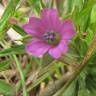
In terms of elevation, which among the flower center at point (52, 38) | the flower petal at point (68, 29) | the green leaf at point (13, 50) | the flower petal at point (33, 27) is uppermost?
the flower petal at point (33, 27)

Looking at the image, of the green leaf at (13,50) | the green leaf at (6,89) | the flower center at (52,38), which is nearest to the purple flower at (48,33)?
the flower center at (52,38)

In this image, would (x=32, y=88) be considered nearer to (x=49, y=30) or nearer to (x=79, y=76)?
(x=79, y=76)

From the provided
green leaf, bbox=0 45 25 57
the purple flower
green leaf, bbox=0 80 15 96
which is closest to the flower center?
the purple flower

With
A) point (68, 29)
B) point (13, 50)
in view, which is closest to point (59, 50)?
point (68, 29)

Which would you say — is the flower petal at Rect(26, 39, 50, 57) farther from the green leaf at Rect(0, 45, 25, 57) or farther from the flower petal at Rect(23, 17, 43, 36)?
the green leaf at Rect(0, 45, 25, 57)

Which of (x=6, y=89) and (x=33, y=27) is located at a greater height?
(x=33, y=27)

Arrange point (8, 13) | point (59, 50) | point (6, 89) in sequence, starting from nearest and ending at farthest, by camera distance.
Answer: point (59, 50) < point (8, 13) < point (6, 89)

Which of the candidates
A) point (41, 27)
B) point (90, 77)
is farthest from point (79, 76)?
point (41, 27)

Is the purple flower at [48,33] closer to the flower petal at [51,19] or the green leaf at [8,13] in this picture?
the flower petal at [51,19]

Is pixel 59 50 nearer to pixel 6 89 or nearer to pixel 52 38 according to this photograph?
pixel 52 38
